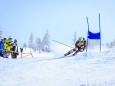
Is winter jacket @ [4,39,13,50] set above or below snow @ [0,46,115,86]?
above

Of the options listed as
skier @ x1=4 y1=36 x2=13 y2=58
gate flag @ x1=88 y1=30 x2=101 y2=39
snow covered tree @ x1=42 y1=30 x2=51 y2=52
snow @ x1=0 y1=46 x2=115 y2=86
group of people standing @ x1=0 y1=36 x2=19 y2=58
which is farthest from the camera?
snow covered tree @ x1=42 y1=30 x2=51 y2=52

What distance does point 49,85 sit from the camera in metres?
13.2

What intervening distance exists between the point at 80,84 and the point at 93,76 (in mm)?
1247

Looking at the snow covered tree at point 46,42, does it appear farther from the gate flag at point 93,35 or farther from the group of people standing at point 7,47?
the gate flag at point 93,35

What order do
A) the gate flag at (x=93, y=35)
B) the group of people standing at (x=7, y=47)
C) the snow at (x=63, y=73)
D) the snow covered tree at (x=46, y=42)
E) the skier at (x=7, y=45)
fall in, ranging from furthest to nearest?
1. the snow covered tree at (x=46, y=42)
2. the skier at (x=7, y=45)
3. the group of people standing at (x=7, y=47)
4. the gate flag at (x=93, y=35)
5. the snow at (x=63, y=73)

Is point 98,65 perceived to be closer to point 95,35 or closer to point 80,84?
point 80,84

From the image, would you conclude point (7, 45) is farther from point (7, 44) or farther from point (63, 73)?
point (63, 73)

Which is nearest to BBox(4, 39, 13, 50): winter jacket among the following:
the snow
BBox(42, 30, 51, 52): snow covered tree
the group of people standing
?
the group of people standing

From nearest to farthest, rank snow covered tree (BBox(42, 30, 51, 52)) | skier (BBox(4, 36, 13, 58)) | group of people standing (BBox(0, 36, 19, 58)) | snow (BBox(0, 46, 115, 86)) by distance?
snow (BBox(0, 46, 115, 86)), group of people standing (BBox(0, 36, 19, 58)), skier (BBox(4, 36, 13, 58)), snow covered tree (BBox(42, 30, 51, 52))

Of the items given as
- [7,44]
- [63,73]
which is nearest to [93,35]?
[7,44]

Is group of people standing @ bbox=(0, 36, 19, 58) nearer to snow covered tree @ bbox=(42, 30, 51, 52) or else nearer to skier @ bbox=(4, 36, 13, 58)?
skier @ bbox=(4, 36, 13, 58)

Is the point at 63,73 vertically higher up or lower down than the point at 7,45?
lower down

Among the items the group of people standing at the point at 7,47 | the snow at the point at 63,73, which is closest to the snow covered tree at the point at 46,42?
the group of people standing at the point at 7,47

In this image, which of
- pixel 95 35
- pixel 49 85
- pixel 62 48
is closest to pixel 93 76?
pixel 49 85
